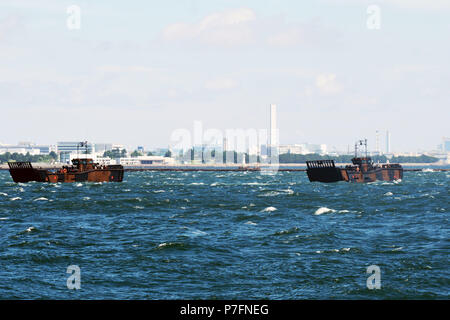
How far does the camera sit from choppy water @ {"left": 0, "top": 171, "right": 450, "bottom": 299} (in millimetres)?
25250

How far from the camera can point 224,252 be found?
3406cm

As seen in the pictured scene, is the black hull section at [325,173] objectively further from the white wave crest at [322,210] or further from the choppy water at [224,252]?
the choppy water at [224,252]

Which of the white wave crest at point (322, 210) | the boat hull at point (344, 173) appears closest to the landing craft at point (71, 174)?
the boat hull at point (344, 173)

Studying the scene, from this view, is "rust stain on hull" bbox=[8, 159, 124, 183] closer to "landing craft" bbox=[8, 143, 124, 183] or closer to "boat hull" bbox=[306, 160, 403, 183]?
"landing craft" bbox=[8, 143, 124, 183]

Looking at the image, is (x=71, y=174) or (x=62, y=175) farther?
(x=62, y=175)

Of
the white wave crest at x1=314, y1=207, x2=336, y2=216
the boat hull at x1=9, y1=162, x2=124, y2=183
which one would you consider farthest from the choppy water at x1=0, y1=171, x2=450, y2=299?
the boat hull at x1=9, y1=162, x2=124, y2=183

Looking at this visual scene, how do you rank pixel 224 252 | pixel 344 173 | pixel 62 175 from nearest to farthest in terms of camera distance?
pixel 224 252 < pixel 62 175 < pixel 344 173

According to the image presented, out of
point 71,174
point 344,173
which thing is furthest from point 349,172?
point 71,174

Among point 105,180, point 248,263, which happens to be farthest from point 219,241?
point 105,180

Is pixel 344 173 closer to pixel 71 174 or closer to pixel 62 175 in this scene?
pixel 71 174

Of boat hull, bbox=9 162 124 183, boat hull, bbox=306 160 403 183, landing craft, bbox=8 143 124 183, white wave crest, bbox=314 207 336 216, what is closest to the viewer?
white wave crest, bbox=314 207 336 216
